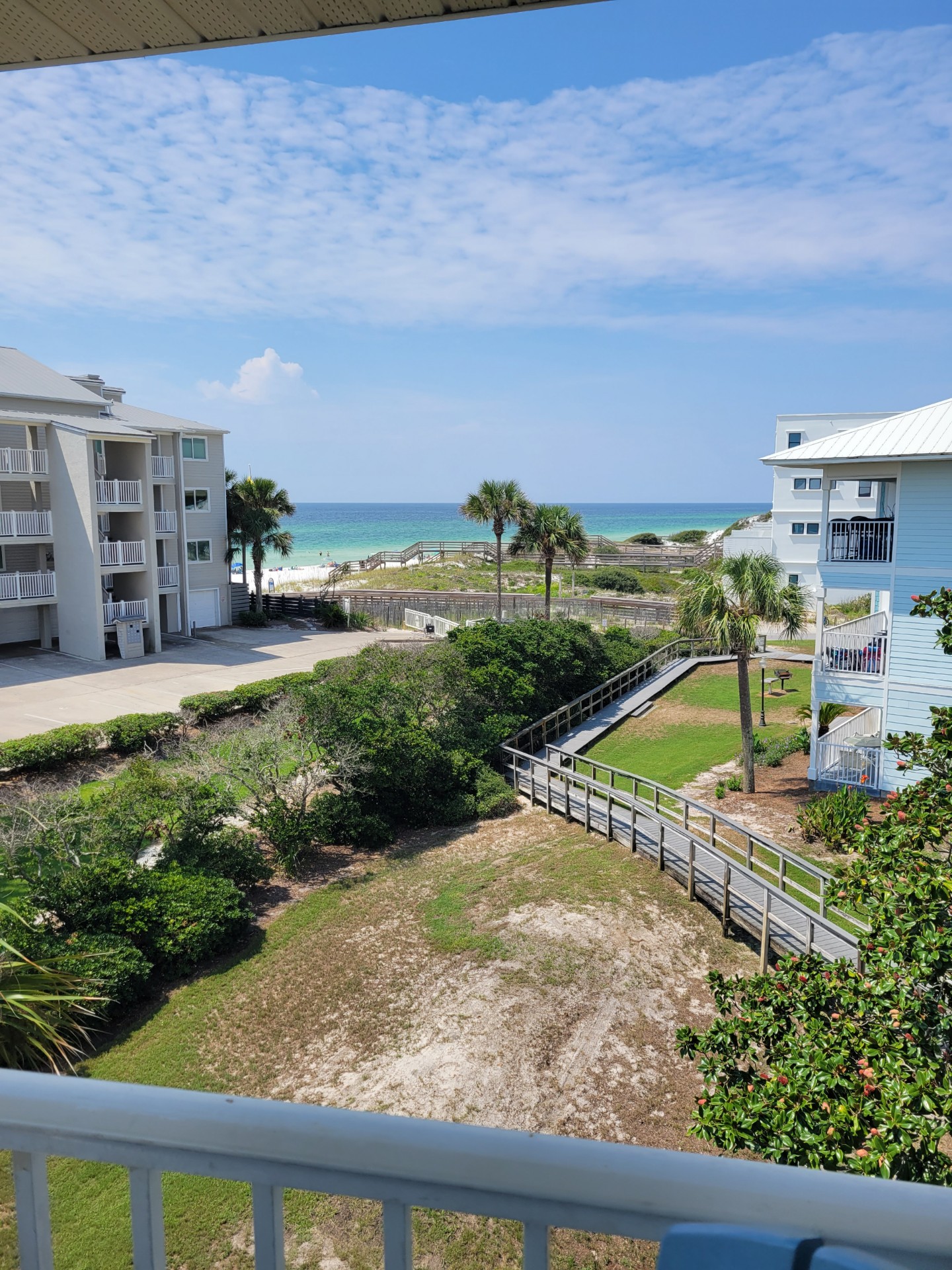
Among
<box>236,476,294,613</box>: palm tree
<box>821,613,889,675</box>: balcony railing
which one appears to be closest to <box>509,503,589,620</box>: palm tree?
<box>236,476,294,613</box>: palm tree

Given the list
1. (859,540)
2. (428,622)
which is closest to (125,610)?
(428,622)

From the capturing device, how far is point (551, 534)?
117 feet

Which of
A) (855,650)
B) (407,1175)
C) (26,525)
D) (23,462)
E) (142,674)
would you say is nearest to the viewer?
(407,1175)

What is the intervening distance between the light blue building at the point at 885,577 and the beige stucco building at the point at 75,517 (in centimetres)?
2316

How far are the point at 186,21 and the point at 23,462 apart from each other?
32.3 m

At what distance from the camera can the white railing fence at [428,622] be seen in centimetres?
3947

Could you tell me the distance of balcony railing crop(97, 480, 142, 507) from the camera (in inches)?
1240

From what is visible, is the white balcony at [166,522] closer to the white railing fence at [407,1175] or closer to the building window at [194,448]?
the building window at [194,448]

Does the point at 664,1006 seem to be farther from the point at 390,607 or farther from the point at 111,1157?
the point at 390,607

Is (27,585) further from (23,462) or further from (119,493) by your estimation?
(119,493)

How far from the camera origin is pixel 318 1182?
1.11 meters

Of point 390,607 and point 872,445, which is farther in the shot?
point 390,607

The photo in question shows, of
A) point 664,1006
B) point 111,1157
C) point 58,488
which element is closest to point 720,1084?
point 664,1006

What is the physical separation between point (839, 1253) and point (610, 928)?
12.4 meters
